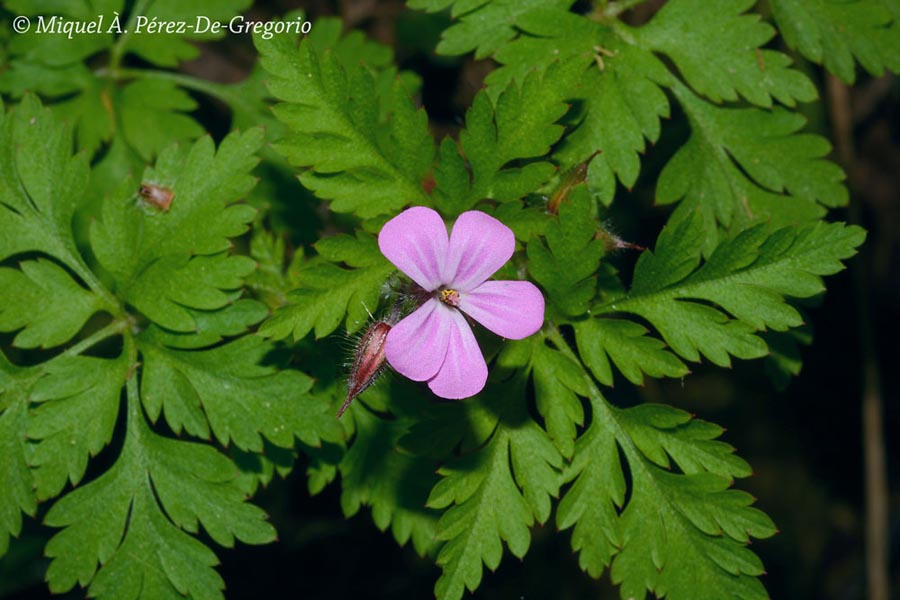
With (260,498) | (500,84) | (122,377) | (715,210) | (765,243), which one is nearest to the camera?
(765,243)

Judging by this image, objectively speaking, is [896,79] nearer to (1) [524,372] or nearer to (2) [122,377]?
(1) [524,372]

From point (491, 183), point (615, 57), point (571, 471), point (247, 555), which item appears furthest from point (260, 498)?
point (615, 57)

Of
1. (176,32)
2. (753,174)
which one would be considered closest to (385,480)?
(753,174)

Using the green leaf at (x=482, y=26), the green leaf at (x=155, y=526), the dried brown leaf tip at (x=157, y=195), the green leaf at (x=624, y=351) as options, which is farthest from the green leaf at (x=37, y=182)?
the green leaf at (x=624, y=351)

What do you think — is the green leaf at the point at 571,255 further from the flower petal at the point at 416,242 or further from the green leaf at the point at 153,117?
the green leaf at the point at 153,117

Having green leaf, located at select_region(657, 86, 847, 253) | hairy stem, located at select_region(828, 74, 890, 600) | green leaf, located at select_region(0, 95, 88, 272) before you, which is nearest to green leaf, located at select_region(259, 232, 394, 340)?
green leaf, located at select_region(0, 95, 88, 272)

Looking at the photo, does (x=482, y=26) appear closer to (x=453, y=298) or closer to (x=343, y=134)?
(x=343, y=134)
